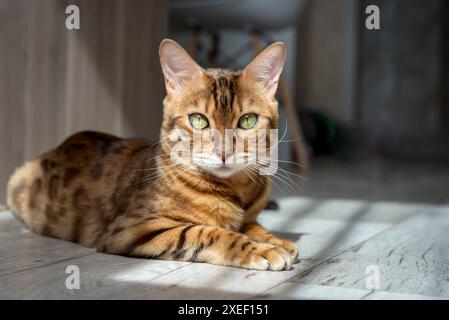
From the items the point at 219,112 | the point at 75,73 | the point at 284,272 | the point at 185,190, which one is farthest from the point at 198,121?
the point at 75,73

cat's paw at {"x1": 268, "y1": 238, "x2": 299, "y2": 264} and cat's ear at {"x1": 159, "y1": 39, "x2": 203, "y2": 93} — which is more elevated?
cat's ear at {"x1": 159, "y1": 39, "x2": 203, "y2": 93}

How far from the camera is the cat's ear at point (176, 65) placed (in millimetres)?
1699

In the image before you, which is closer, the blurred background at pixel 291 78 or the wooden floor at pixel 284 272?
the wooden floor at pixel 284 272

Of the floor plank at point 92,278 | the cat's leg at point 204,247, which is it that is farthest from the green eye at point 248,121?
the floor plank at point 92,278

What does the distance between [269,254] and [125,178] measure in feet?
1.70

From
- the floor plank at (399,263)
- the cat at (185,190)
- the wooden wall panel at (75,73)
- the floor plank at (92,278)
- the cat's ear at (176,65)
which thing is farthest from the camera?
the wooden wall panel at (75,73)

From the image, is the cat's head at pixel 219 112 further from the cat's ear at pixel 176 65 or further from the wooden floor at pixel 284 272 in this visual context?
the wooden floor at pixel 284 272

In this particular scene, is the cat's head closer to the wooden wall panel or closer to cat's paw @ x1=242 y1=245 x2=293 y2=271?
cat's paw @ x1=242 y1=245 x2=293 y2=271

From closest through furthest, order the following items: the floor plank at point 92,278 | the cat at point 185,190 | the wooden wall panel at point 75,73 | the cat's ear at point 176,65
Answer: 1. the floor plank at point 92,278
2. the cat at point 185,190
3. the cat's ear at point 176,65
4. the wooden wall panel at point 75,73

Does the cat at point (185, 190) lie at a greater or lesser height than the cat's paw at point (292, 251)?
greater

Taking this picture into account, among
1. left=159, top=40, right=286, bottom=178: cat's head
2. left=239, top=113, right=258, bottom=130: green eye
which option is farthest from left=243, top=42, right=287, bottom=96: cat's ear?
left=239, top=113, right=258, bottom=130: green eye

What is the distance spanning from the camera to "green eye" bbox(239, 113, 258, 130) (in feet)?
5.38

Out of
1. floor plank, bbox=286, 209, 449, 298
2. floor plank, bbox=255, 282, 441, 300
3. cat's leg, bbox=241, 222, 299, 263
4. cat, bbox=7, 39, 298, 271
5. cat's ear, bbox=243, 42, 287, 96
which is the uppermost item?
cat's ear, bbox=243, 42, 287, 96

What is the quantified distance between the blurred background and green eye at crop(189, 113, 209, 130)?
0.80 feet
